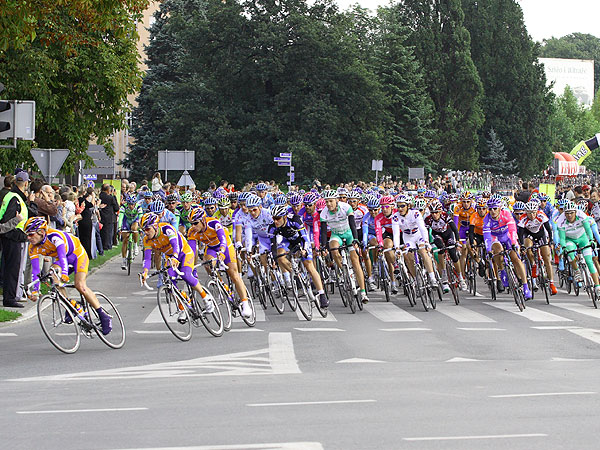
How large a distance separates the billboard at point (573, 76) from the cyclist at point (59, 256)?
165726mm

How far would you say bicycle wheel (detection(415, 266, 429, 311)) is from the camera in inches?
723

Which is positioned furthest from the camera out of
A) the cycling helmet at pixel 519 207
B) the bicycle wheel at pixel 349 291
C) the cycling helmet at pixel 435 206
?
the cycling helmet at pixel 435 206

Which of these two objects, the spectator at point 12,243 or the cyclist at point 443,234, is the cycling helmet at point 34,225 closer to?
the spectator at point 12,243

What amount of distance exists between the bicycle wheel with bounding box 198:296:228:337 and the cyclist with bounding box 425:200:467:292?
648 centimetres

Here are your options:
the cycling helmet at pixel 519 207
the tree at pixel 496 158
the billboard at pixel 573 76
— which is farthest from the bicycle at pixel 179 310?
the billboard at pixel 573 76

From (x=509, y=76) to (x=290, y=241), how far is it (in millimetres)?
81065

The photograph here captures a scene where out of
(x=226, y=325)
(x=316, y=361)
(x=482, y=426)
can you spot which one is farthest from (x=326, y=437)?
(x=226, y=325)

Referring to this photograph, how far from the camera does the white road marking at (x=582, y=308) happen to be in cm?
1756

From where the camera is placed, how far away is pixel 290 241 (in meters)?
16.9

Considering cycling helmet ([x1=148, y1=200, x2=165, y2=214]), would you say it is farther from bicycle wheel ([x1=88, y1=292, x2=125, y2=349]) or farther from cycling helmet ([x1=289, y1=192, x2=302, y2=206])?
cycling helmet ([x1=289, y1=192, x2=302, y2=206])

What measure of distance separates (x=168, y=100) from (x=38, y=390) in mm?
58631

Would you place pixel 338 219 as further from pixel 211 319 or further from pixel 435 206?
pixel 211 319

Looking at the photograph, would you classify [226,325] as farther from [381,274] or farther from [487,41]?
[487,41]

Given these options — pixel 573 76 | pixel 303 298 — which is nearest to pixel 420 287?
→ pixel 303 298
